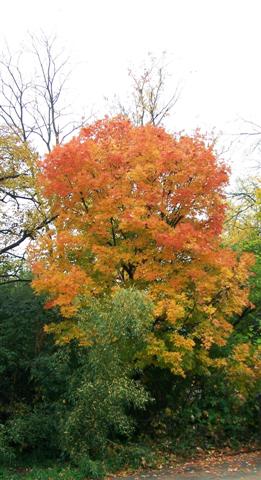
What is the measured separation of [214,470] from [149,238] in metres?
5.01

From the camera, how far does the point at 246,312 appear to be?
1539 centimetres

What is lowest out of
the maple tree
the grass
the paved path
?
the grass

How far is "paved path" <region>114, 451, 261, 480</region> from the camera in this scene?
1000 centimetres

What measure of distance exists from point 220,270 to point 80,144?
438cm

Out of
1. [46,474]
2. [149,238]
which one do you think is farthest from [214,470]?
[149,238]

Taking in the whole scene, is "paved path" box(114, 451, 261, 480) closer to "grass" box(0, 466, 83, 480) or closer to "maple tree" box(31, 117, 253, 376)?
"grass" box(0, 466, 83, 480)

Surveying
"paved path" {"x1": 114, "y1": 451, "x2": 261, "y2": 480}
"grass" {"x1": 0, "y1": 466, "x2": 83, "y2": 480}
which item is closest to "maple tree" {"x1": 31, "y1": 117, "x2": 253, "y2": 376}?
"paved path" {"x1": 114, "y1": 451, "x2": 261, "y2": 480}

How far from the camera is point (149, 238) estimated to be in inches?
466

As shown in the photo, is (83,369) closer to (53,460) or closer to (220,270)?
(53,460)

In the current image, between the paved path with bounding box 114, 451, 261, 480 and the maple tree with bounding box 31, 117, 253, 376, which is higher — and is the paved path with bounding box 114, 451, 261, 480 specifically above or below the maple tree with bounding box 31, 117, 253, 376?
below

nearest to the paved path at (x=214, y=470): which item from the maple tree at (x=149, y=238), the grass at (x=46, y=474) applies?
the grass at (x=46, y=474)

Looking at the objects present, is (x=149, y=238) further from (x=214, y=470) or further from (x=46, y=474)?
(x=46, y=474)

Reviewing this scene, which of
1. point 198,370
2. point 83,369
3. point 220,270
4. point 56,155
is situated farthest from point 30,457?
point 56,155

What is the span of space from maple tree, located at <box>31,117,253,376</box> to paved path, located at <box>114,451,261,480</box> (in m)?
1.97
